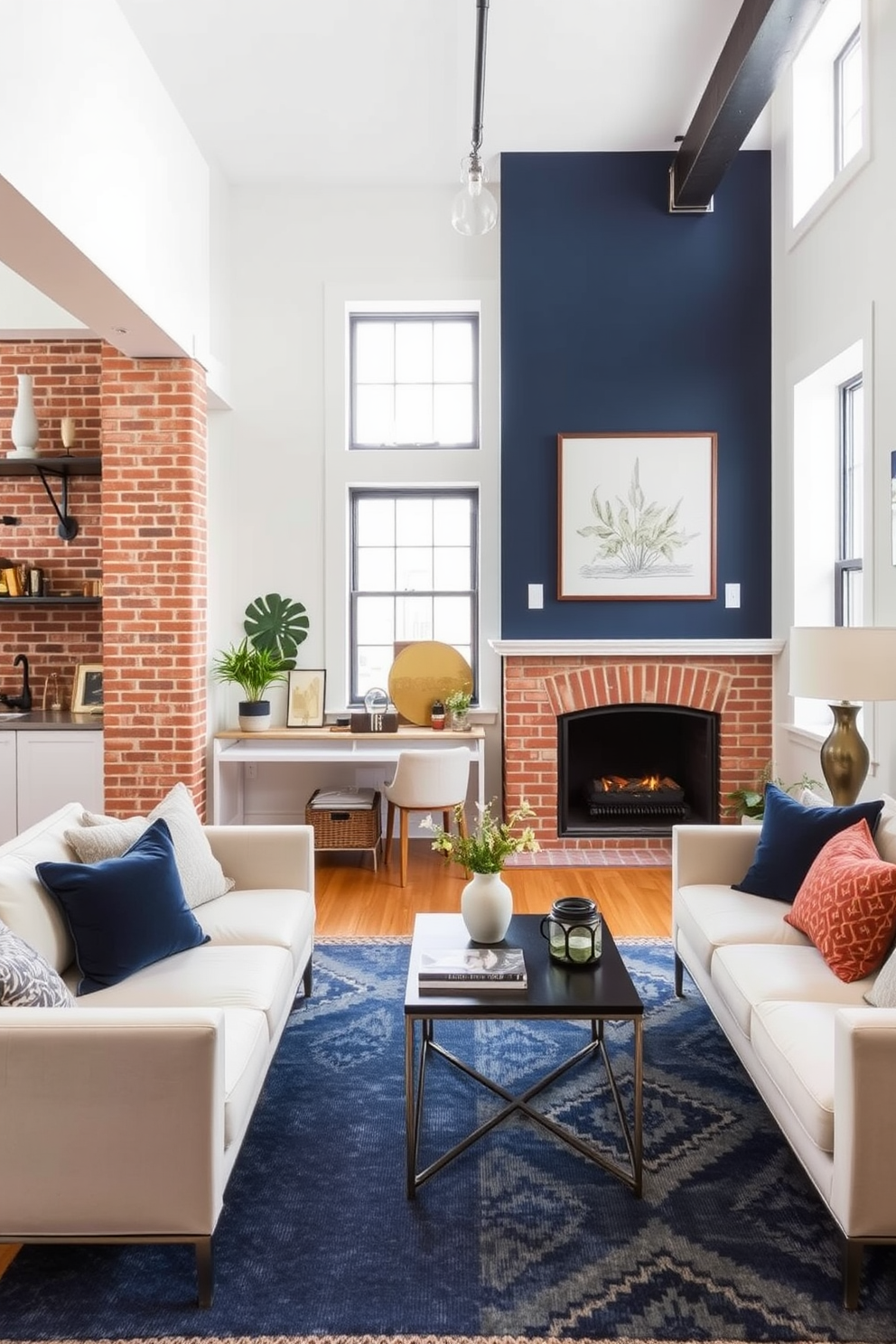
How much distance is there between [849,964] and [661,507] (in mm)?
3410

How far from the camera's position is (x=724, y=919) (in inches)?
117

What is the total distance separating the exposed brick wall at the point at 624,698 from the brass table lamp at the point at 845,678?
5.08ft

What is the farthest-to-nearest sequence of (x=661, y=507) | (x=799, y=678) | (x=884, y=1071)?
1. (x=661, y=507)
2. (x=799, y=678)
3. (x=884, y=1071)

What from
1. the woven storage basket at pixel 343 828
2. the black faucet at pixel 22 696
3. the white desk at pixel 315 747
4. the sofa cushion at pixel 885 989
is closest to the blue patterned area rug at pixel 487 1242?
the sofa cushion at pixel 885 989

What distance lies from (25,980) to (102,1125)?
368mm

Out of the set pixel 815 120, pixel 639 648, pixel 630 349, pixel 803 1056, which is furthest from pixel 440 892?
pixel 815 120

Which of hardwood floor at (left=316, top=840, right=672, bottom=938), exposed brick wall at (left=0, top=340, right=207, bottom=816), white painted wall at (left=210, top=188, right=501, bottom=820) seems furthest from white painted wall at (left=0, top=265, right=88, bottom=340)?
hardwood floor at (left=316, top=840, right=672, bottom=938)

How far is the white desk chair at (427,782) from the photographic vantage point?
468 centimetres

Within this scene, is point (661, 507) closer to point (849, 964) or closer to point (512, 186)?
point (512, 186)

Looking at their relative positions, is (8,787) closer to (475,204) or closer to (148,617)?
(148,617)

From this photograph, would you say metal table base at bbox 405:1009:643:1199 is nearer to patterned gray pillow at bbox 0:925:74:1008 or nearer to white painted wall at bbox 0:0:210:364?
patterned gray pillow at bbox 0:925:74:1008

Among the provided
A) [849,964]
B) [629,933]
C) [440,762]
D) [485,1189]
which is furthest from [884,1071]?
[440,762]

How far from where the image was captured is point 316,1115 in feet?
8.61

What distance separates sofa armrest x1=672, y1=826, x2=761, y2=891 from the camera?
3.38 m
